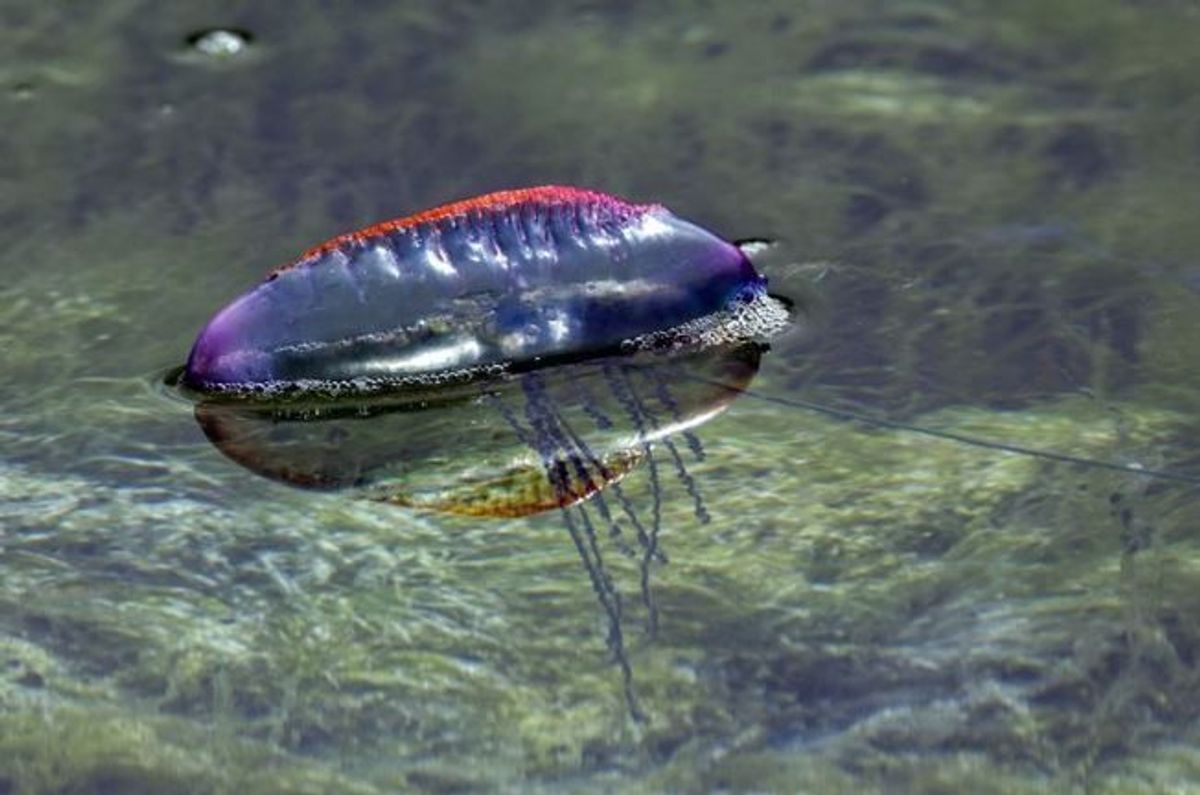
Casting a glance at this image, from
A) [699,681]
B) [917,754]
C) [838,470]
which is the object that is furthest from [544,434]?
[917,754]

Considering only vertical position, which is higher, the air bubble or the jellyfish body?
the air bubble

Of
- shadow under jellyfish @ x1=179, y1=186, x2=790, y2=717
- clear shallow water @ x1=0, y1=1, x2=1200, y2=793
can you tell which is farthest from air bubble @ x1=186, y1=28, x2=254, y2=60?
shadow under jellyfish @ x1=179, y1=186, x2=790, y2=717

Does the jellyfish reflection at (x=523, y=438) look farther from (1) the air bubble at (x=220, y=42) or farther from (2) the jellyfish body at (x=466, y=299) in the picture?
(1) the air bubble at (x=220, y=42)

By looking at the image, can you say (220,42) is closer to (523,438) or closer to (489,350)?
(489,350)

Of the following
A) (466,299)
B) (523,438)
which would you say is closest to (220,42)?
(466,299)

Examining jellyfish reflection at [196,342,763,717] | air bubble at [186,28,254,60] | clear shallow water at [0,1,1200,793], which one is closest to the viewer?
clear shallow water at [0,1,1200,793]

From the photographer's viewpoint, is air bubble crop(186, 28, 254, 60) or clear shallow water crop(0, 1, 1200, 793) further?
air bubble crop(186, 28, 254, 60)

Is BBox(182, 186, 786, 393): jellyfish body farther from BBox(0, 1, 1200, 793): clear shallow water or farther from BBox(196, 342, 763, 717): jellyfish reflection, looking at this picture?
BBox(0, 1, 1200, 793): clear shallow water
